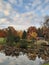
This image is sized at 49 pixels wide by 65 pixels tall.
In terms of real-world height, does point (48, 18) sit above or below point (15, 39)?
above

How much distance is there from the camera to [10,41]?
45.5m

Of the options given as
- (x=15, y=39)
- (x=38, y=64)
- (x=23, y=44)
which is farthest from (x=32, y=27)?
(x=38, y=64)

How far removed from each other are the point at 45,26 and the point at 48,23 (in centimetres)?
250

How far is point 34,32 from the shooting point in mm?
64188

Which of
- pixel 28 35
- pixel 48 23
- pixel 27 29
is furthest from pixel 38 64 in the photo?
pixel 27 29

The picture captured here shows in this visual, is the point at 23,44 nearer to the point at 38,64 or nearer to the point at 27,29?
the point at 38,64

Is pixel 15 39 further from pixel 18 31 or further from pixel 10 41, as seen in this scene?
pixel 18 31

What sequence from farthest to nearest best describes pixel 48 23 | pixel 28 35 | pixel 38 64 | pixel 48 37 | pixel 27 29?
pixel 27 29 → pixel 28 35 → pixel 48 37 → pixel 48 23 → pixel 38 64

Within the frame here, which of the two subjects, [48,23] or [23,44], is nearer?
[23,44]

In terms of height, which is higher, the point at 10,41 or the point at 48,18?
the point at 48,18

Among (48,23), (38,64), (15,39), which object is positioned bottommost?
(38,64)

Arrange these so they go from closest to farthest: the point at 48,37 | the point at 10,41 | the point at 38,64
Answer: the point at 38,64, the point at 10,41, the point at 48,37

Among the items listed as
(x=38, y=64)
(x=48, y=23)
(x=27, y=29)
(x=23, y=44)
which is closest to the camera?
(x=38, y=64)

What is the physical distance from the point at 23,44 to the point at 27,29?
1056 inches
